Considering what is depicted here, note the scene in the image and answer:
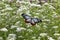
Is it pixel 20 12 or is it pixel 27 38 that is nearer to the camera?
pixel 27 38

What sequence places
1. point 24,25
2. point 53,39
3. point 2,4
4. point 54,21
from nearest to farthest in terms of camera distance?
point 53,39 < point 24,25 < point 54,21 < point 2,4

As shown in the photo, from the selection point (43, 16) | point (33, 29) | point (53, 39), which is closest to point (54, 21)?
point (43, 16)

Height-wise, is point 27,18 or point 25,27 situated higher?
point 27,18

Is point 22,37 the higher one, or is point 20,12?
point 20,12

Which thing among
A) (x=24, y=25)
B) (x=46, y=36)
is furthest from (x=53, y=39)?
(x=24, y=25)

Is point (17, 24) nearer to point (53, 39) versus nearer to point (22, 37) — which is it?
point (22, 37)

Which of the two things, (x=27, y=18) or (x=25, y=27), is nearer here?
(x=27, y=18)

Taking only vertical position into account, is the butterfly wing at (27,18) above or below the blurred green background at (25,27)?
above

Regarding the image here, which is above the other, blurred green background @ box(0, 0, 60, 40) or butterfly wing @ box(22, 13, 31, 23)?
butterfly wing @ box(22, 13, 31, 23)

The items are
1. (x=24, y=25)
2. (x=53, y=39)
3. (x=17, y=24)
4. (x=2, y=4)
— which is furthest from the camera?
(x=2, y=4)

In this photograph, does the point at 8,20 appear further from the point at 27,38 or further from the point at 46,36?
the point at 46,36
